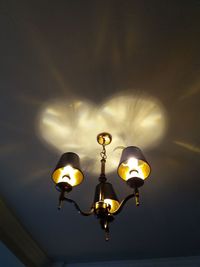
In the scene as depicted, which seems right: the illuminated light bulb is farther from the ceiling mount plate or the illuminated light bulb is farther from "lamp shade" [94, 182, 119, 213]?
the ceiling mount plate

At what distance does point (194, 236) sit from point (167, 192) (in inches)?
26.9

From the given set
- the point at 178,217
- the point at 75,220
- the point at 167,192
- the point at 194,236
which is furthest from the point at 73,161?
the point at 194,236

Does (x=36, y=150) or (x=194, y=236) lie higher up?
(x=36, y=150)

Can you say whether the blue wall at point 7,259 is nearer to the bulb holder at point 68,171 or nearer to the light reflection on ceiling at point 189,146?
the bulb holder at point 68,171

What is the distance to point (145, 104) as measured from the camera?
1517mm

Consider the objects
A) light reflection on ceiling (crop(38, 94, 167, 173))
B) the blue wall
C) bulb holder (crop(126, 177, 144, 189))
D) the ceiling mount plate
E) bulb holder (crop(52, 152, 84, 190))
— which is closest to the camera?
bulb holder (crop(126, 177, 144, 189))

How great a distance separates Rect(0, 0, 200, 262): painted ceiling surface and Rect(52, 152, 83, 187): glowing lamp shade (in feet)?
1.18

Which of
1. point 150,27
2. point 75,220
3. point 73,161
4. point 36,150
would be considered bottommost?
point 73,161

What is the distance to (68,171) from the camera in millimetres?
1304

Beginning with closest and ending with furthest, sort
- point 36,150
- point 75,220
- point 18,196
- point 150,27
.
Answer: point 150,27 → point 36,150 → point 18,196 → point 75,220

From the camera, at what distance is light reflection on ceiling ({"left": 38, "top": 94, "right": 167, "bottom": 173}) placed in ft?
5.02

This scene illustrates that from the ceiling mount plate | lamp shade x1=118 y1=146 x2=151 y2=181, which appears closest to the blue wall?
the ceiling mount plate

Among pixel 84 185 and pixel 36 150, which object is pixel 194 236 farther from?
pixel 36 150

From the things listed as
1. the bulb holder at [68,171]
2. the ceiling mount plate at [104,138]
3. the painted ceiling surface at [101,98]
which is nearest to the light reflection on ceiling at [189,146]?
the painted ceiling surface at [101,98]
